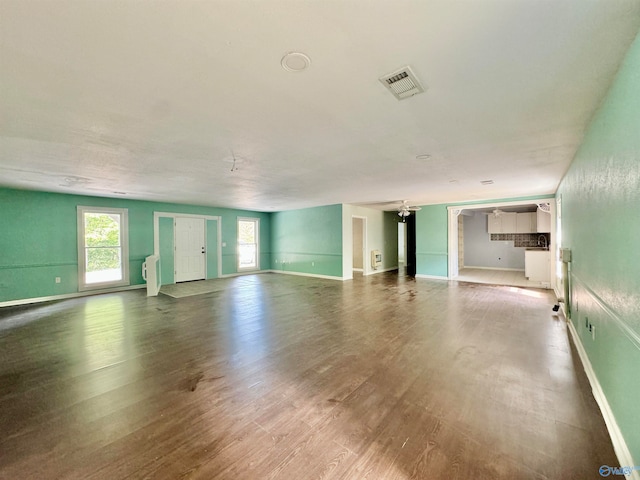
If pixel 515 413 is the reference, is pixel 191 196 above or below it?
above

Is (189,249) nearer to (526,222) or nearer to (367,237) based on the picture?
(367,237)

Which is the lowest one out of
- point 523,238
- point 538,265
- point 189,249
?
point 538,265

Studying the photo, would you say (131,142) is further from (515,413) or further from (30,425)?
(515,413)

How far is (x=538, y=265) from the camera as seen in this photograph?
7.60 metres

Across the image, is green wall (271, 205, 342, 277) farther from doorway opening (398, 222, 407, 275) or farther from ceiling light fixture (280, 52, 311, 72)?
ceiling light fixture (280, 52, 311, 72)

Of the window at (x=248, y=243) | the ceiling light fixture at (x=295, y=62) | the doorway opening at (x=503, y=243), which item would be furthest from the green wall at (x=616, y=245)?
the window at (x=248, y=243)

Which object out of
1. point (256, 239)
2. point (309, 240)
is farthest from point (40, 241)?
point (309, 240)

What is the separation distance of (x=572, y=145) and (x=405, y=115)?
2.33 metres

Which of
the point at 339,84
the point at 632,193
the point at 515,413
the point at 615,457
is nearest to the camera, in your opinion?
the point at 632,193

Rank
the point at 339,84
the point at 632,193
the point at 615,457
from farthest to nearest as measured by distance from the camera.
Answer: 1. the point at 339,84
2. the point at 615,457
3. the point at 632,193

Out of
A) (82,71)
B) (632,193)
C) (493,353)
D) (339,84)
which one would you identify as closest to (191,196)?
(82,71)

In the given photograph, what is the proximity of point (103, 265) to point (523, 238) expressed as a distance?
13112mm

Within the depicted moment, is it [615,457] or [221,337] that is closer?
[615,457]

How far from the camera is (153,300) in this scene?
18.9 feet
